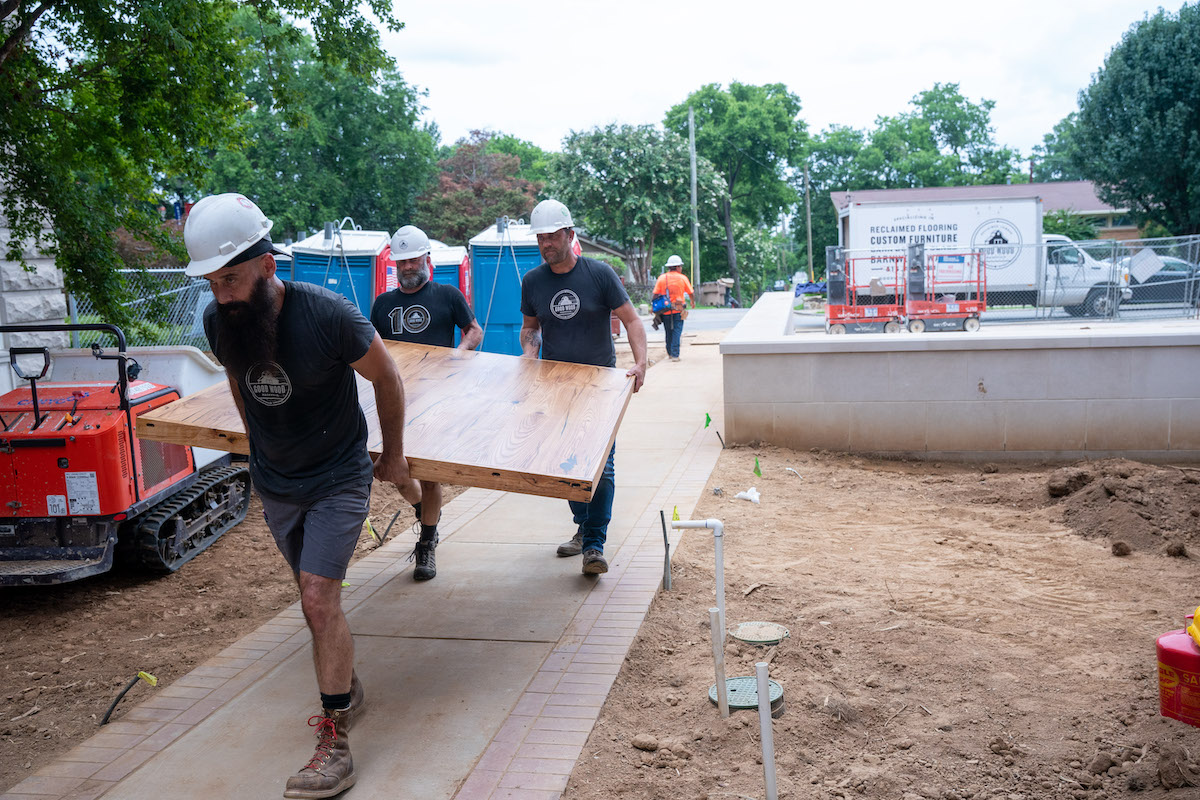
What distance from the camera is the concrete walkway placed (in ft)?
11.2

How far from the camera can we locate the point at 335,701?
337cm

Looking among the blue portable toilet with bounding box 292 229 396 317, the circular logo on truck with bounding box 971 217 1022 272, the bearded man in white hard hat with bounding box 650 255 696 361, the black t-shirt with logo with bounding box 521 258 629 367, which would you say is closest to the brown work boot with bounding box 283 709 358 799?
the black t-shirt with logo with bounding box 521 258 629 367

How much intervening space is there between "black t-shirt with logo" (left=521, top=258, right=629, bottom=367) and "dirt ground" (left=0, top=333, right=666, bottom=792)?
1933 millimetres

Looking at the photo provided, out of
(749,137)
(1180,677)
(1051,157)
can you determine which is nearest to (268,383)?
(1180,677)

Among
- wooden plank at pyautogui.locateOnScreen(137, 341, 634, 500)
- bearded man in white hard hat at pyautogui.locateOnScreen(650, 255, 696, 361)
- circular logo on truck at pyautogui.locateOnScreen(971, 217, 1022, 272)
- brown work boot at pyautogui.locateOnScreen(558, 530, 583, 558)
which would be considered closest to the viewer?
wooden plank at pyautogui.locateOnScreen(137, 341, 634, 500)

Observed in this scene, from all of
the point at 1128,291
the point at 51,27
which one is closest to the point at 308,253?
the point at 51,27

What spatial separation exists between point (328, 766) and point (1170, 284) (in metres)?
22.3

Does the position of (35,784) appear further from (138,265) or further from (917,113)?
(917,113)

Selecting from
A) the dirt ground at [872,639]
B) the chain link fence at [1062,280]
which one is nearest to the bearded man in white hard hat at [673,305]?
the chain link fence at [1062,280]

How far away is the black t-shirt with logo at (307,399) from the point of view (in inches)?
130

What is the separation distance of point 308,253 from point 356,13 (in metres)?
5.76

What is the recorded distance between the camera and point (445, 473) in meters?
3.73

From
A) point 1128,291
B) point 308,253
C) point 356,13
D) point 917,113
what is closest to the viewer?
point 356,13

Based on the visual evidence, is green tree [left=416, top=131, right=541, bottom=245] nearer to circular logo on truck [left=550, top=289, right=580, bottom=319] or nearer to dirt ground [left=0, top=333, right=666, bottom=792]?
dirt ground [left=0, top=333, right=666, bottom=792]
